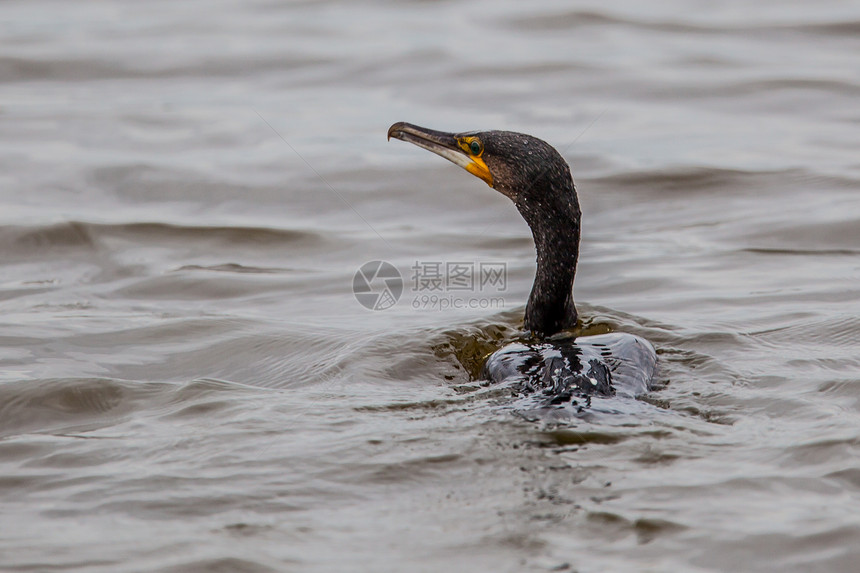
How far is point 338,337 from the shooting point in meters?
5.98

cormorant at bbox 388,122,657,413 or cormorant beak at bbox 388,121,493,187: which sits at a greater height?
cormorant beak at bbox 388,121,493,187

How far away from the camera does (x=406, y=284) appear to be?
23.1 ft

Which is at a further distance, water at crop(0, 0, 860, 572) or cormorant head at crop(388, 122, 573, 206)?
cormorant head at crop(388, 122, 573, 206)

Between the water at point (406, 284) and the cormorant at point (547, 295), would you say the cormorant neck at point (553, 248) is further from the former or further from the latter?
the water at point (406, 284)

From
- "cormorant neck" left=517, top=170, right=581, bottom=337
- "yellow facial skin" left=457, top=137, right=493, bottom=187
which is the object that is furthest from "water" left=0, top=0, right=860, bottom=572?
"yellow facial skin" left=457, top=137, right=493, bottom=187

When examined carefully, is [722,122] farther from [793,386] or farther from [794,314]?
[793,386]

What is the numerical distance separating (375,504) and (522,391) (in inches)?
42.4

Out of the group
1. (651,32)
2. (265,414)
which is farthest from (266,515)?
(651,32)

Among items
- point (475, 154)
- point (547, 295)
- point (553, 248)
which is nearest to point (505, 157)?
point (475, 154)

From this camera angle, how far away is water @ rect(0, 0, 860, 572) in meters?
3.77

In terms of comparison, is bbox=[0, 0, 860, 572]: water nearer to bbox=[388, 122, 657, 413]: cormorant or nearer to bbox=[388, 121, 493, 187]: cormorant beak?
bbox=[388, 122, 657, 413]: cormorant

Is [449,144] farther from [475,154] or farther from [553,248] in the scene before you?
[553,248]

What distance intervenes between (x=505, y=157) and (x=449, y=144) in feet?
1.26

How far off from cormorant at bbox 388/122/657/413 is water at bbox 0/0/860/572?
186 millimetres
